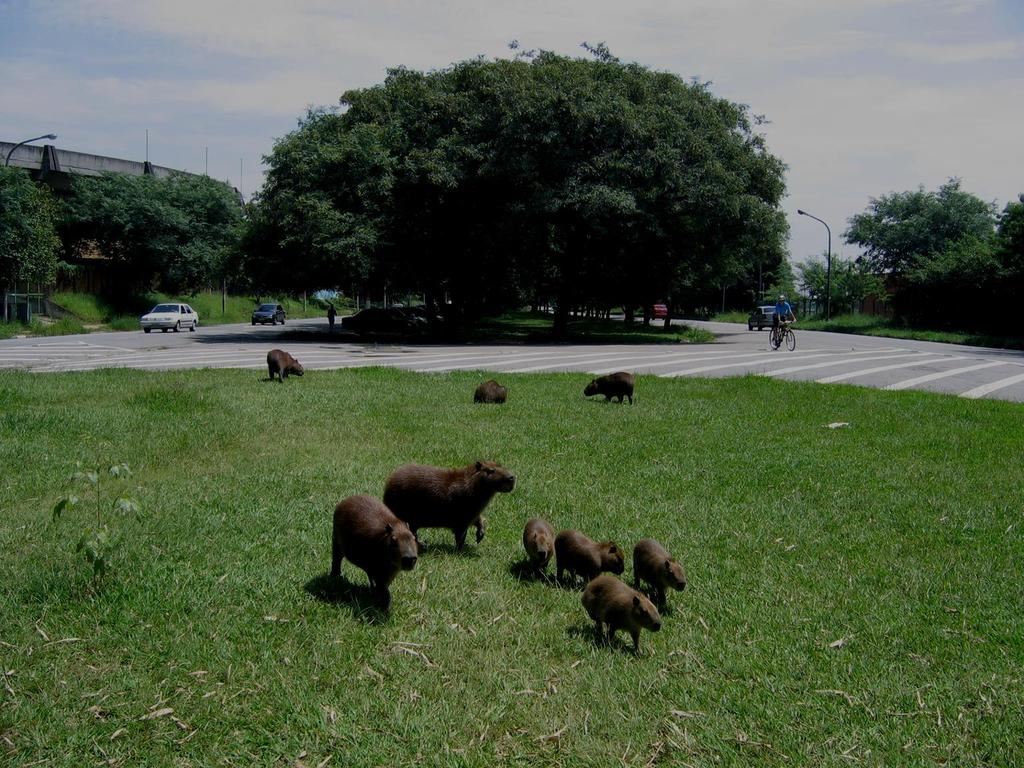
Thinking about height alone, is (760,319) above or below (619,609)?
above

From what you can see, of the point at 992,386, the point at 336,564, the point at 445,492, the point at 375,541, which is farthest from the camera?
the point at 992,386

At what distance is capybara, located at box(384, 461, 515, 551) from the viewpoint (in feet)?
16.5

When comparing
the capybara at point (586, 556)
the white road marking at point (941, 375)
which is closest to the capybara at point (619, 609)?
the capybara at point (586, 556)

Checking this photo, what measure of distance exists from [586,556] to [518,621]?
0.68 metres

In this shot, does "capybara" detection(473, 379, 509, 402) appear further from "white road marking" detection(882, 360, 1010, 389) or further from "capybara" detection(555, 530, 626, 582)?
"white road marking" detection(882, 360, 1010, 389)

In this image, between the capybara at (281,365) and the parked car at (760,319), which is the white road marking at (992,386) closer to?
the capybara at (281,365)

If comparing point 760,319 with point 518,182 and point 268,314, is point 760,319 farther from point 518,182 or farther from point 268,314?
point 268,314

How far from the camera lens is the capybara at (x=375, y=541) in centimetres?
405

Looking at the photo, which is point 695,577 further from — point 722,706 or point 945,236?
point 945,236

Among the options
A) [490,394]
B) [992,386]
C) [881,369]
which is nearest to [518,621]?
[490,394]

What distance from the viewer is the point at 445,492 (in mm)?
5055

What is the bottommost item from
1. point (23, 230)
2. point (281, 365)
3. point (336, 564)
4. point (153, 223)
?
point (336, 564)

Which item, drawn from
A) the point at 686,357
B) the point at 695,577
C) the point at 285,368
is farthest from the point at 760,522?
the point at 686,357

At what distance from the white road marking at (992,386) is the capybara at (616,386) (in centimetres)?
646
